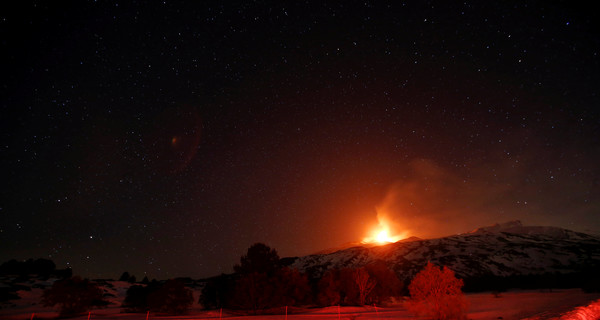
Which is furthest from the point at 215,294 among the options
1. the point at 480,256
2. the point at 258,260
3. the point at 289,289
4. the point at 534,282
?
the point at 480,256

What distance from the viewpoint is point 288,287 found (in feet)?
139

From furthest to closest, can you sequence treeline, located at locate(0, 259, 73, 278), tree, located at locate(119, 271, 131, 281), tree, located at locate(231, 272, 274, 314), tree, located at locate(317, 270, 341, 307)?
tree, located at locate(119, 271, 131, 281)
treeline, located at locate(0, 259, 73, 278)
tree, located at locate(317, 270, 341, 307)
tree, located at locate(231, 272, 274, 314)

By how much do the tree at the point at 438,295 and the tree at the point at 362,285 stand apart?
1509 centimetres

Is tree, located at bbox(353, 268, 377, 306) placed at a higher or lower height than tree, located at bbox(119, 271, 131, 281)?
lower

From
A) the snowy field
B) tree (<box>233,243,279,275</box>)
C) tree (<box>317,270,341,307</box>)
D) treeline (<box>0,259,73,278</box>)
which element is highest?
treeline (<box>0,259,73,278</box>)

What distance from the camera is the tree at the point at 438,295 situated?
2544cm

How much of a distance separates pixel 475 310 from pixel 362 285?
1378 cm

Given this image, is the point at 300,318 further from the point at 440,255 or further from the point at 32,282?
the point at 440,255

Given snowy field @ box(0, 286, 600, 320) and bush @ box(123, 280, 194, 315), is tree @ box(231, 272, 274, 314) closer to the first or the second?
snowy field @ box(0, 286, 600, 320)

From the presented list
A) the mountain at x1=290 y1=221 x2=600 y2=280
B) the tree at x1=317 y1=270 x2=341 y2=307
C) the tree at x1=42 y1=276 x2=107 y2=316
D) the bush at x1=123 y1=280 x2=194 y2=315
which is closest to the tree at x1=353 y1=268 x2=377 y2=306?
the tree at x1=317 y1=270 x2=341 y2=307

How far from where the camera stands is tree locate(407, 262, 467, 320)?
25.4 m

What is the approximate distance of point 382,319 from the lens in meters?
28.1

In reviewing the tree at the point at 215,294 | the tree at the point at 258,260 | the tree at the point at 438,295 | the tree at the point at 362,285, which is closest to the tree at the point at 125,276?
the tree at the point at 215,294

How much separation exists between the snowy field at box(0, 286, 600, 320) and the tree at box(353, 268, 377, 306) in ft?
6.12
